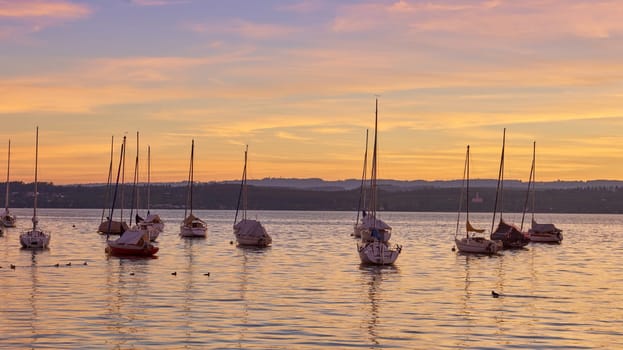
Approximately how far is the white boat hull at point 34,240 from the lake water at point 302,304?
41.6 feet

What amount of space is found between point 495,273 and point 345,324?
40.3 metres

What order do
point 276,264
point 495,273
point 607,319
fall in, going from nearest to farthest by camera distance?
1. point 607,319
2. point 495,273
3. point 276,264

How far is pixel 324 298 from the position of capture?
57.9m

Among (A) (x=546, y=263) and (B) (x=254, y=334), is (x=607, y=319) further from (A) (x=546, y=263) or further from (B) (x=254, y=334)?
(A) (x=546, y=263)

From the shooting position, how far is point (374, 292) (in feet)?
204

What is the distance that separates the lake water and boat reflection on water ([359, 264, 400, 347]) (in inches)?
3.2

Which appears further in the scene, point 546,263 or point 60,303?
point 546,263

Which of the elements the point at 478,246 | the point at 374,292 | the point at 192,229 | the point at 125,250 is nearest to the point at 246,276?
the point at 374,292

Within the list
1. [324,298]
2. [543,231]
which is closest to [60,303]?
[324,298]

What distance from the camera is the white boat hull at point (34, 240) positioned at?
356 feet

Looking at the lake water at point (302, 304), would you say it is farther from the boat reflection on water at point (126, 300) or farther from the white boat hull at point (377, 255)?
the white boat hull at point (377, 255)

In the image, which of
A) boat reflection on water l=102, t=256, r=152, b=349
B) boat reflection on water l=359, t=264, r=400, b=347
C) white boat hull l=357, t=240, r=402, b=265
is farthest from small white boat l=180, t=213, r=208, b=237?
white boat hull l=357, t=240, r=402, b=265

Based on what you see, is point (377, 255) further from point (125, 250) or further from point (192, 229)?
point (192, 229)

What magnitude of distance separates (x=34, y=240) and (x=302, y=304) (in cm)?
6311
